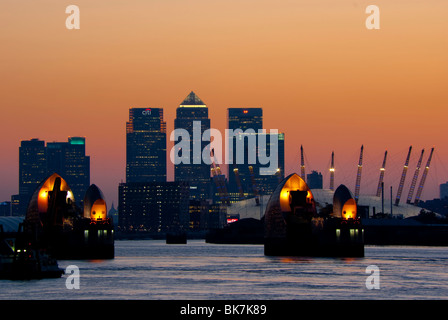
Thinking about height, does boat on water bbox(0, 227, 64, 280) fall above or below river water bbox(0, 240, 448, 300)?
above

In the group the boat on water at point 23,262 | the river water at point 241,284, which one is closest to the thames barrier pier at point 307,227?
the river water at point 241,284

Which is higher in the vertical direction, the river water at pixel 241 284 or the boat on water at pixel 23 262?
the boat on water at pixel 23 262

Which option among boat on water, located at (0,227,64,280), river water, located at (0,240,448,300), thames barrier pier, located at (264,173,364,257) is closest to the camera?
river water, located at (0,240,448,300)

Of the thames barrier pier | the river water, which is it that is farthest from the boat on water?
A: the thames barrier pier

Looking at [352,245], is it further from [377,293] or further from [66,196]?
[377,293]

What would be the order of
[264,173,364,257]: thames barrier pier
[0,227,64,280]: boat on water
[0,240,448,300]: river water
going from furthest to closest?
1. [264,173,364,257]: thames barrier pier
2. [0,227,64,280]: boat on water
3. [0,240,448,300]: river water

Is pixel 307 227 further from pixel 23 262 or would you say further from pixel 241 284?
pixel 23 262

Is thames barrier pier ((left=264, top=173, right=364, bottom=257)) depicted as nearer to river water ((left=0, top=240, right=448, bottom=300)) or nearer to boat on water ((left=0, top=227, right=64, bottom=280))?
river water ((left=0, top=240, right=448, bottom=300))

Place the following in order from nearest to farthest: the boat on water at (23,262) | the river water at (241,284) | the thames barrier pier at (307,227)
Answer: the river water at (241,284) < the boat on water at (23,262) < the thames barrier pier at (307,227)

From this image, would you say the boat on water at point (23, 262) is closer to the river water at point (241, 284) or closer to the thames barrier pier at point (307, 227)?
the river water at point (241, 284)

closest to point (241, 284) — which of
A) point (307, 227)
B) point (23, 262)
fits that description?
point (23, 262)

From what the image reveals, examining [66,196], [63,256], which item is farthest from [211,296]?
[66,196]

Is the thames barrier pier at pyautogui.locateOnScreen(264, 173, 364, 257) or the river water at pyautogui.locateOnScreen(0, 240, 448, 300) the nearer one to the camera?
the river water at pyautogui.locateOnScreen(0, 240, 448, 300)
